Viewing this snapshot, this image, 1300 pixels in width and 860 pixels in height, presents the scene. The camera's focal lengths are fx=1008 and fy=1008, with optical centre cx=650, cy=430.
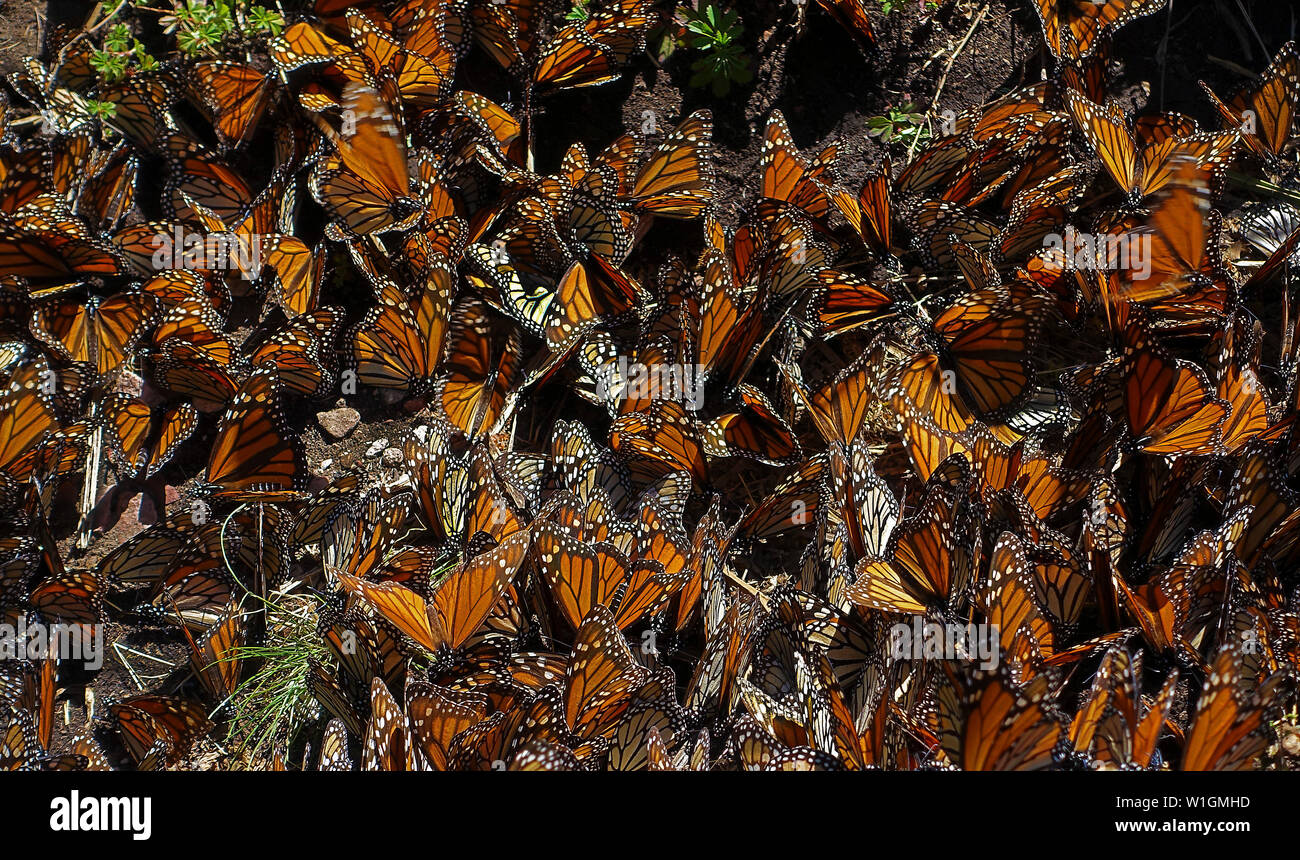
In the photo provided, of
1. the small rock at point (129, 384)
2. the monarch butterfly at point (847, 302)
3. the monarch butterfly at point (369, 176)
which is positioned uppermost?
the monarch butterfly at point (369, 176)

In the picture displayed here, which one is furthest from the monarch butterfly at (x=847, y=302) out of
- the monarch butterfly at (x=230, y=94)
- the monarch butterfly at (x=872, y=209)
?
the monarch butterfly at (x=230, y=94)

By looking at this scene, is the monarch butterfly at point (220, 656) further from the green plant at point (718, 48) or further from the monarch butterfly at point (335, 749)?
the green plant at point (718, 48)

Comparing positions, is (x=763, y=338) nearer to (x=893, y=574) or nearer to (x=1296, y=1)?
(x=893, y=574)

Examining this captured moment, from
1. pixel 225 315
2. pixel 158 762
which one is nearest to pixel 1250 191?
pixel 225 315

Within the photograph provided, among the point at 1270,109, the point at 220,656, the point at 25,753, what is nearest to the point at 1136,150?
the point at 1270,109

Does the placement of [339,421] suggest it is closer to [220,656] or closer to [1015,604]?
[220,656]

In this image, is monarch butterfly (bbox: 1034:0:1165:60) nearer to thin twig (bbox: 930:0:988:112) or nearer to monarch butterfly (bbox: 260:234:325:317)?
thin twig (bbox: 930:0:988:112)
